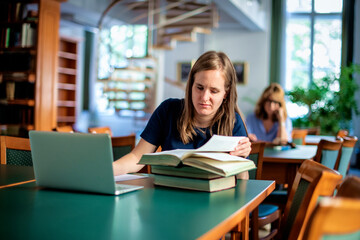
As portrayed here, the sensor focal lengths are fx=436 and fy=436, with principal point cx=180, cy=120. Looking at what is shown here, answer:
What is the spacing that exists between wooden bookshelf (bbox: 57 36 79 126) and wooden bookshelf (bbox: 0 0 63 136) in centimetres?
345

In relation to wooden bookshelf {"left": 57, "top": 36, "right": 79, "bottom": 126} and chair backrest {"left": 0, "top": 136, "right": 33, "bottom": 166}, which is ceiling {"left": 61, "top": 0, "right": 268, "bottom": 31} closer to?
wooden bookshelf {"left": 57, "top": 36, "right": 79, "bottom": 126}

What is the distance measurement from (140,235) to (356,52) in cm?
942

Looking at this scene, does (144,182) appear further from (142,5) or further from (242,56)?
(242,56)

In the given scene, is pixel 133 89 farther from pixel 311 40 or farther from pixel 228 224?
pixel 228 224

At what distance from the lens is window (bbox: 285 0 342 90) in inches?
388

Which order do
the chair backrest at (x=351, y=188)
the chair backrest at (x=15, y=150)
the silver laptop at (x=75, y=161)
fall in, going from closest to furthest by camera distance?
1. the chair backrest at (x=351, y=188)
2. the silver laptop at (x=75, y=161)
3. the chair backrest at (x=15, y=150)

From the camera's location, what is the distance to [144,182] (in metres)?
1.55

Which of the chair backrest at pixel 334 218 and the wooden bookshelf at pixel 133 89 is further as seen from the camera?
the wooden bookshelf at pixel 133 89

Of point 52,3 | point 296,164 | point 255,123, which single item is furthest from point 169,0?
point 296,164

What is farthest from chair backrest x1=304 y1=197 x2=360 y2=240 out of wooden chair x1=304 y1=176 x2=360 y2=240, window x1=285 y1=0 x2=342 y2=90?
window x1=285 y1=0 x2=342 y2=90

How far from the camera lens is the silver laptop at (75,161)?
1.24 m

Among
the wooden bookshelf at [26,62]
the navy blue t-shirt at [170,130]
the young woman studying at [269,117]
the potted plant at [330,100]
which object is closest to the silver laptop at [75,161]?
the navy blue t-shirt at [170,130]

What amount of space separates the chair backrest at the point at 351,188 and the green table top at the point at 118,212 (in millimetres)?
280

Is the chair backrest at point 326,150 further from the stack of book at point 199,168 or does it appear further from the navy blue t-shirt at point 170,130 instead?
the stack of book at point 199,168
